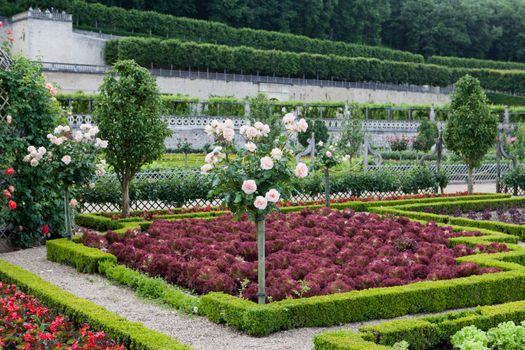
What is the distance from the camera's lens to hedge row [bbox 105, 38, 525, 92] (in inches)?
1842

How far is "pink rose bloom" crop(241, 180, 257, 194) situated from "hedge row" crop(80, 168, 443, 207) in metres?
5.43

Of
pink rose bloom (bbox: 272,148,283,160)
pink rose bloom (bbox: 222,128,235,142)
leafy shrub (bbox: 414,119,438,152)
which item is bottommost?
leafy shrub (bbox: 414,119,438,152)

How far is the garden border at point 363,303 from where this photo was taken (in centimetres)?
700

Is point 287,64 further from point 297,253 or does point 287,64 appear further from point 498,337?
point 498,337

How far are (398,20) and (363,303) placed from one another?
228 ft

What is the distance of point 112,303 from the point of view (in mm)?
7992

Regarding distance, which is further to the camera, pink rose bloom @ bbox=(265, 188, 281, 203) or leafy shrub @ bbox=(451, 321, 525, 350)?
pink rose bloom @ bbox=(265, 188, 281, 203)

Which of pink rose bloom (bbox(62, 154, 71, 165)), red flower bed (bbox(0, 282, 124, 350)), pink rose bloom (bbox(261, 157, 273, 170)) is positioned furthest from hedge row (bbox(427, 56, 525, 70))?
A: red flower bed (bbox(0, 282, 124, 350))

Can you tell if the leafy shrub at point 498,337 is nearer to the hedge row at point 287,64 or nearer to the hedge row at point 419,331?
the hedge row at point 419,331

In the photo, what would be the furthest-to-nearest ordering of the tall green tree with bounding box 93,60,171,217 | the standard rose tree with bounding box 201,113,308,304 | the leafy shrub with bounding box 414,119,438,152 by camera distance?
the leafy shrub with bounding box 414,119,438,152 < the tall green tree with bounding box 93,60,171,217 < the standard rose tree with bounding box 201,113,308,304

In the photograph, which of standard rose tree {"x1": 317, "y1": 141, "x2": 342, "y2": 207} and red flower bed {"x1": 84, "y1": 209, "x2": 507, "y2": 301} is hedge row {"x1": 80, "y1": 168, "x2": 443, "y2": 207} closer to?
red flower bed {"x1": 84, "y1": 209, "x2": 507, "y2": 301}

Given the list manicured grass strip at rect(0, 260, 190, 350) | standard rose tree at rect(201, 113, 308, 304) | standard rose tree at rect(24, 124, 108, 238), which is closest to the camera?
manicured grass strip at rect(0, 260, 190, 350)

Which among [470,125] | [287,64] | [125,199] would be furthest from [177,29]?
[125,199]

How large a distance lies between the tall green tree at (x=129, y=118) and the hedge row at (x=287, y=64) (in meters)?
31.9
